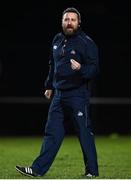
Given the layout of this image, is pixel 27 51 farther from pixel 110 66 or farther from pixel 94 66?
pixel 94 66

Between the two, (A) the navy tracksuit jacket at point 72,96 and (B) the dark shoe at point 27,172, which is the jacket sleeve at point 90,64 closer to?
(A) the navy tracksuit jacket at point 72,96

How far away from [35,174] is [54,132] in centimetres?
53

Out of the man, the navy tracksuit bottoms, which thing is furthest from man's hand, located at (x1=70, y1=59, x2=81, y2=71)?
the navy tracksuit bottoms

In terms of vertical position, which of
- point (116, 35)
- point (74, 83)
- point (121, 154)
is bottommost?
point (121, 154)

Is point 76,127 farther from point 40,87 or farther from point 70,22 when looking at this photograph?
point 40,87

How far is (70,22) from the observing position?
8.87 meters

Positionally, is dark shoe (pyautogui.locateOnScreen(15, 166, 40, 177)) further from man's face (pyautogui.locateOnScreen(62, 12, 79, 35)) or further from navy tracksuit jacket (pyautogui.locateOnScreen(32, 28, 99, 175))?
man's face (pyautogui.locateOnScreen(62, 12, 79, 35))

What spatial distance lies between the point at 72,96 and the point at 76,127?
361mm


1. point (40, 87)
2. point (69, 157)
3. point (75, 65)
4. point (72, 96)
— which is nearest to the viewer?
point (75, 65)

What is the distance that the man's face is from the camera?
8.88 meters

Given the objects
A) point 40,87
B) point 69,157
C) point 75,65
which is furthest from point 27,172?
point 40,87

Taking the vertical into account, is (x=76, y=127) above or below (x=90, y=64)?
below

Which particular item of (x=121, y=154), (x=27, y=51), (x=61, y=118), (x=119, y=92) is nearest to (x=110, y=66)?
(x=119, y=92)

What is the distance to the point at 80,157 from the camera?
1219 cm
